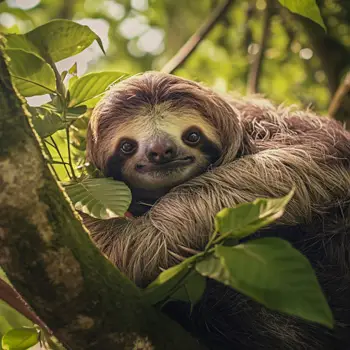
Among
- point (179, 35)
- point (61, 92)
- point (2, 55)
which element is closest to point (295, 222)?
point (61, 92)

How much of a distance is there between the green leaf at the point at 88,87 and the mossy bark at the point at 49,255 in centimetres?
118

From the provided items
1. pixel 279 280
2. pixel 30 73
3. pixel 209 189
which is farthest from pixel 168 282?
pixel 30 73

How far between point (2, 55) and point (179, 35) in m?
7.29

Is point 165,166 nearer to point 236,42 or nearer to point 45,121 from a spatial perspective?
point 45,121

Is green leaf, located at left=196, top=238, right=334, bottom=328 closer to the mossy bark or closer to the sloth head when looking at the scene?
the mossy bark

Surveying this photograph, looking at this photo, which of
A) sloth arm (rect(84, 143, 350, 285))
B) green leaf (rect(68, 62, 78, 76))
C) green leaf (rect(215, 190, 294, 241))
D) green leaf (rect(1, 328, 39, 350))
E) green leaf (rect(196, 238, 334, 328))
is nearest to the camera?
green leaf (rect(196, 238, 334, 328))

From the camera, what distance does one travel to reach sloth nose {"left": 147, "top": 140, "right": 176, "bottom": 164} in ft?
12.7

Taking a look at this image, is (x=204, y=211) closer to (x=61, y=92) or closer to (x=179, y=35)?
(x=61, y=92)

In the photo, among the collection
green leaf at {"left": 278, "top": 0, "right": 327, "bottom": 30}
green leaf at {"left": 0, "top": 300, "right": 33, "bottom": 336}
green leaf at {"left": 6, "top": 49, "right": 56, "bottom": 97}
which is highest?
green leaf at {"left": 278, "top": 0, "right": 327, "bottom": 30}

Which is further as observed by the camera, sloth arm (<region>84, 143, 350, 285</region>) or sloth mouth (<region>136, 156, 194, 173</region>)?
sloth mouth (<region>136, 156, 194, 173</region>)

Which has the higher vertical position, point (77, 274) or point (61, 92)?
point (61, 92)

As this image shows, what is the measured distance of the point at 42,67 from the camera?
346 centimetres

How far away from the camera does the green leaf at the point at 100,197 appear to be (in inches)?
124

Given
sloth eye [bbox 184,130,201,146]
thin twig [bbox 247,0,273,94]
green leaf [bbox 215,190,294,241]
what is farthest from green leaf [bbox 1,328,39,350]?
thin twig [bbox 247,0,273,94]
